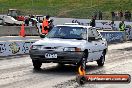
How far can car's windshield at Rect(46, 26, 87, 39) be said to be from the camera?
51.2 ft

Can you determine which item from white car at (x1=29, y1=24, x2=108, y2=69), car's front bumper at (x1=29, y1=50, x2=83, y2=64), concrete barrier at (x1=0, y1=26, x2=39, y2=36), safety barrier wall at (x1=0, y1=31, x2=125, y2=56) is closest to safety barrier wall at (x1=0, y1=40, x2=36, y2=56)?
safety barrier wall at (x1=0, y1=31, x2=125, y2=56)

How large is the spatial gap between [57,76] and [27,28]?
26.3 m

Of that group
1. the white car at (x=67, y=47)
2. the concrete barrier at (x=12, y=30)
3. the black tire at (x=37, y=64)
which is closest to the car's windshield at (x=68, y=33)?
the white car at (x=67, y=47)

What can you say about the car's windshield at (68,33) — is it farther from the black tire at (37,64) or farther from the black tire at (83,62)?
the black tire at (37,64)

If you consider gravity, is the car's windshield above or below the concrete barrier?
above

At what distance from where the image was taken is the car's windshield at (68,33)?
51.2ft

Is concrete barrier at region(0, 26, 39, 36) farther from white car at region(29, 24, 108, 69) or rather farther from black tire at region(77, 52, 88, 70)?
black tire at region(77, 52, 88, 70)

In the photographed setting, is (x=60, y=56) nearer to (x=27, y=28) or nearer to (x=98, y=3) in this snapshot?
(x=27, y=28)

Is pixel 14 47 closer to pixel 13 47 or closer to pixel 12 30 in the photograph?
pixel 13 47

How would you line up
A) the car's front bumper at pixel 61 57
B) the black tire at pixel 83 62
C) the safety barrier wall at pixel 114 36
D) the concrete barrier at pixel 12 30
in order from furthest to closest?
1. the concrete barrier at pixel 12 30
2. the safety barrier wall at pixel 114 36
3. the black tire at pixel 83 62
4. the car's front bumper at pixel 61 57

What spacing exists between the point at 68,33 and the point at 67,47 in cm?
128

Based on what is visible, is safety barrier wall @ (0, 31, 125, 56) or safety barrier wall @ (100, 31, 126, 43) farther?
safety barrier wall @ (100, 31, 126, 43)

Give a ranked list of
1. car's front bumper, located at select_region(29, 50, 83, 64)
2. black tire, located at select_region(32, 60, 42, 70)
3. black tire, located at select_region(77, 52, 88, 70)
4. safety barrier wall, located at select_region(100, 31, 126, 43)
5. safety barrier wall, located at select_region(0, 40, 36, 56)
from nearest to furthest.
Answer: car's front bumper, located at select_region(29, 50, 83, 64), black tire, located at select_region(77, 52, 88, 70), black tire, located at select_region(32, 60, 42, 70), safety barrier wall, located at select_region(0, 40, 36, 56), safety barrier wall, located at select_region(100, 31, 126, 43)

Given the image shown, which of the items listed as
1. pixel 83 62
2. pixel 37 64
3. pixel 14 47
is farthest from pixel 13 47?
pixel 83 62
